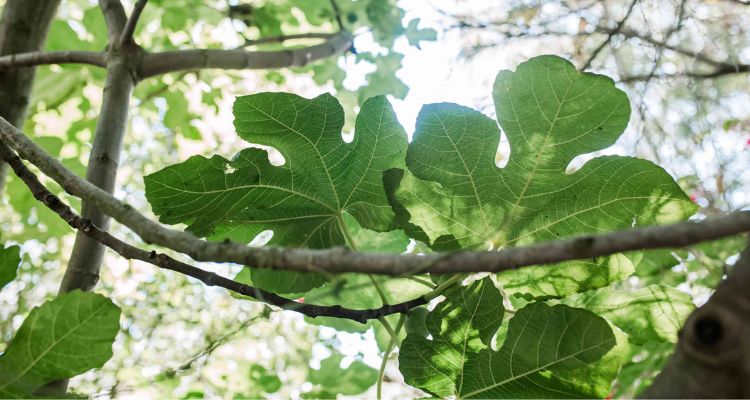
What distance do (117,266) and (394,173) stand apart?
155 inches

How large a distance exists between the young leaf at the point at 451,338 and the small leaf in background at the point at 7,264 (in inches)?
26.6

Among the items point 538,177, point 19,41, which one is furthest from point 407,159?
point 19,41

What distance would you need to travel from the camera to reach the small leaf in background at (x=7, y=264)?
3.22 ft

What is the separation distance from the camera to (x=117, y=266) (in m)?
4.39

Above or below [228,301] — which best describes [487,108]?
below

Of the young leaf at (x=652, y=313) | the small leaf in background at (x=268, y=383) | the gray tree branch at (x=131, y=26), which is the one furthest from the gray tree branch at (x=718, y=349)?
the small leaf in background at (x=268, y=383)

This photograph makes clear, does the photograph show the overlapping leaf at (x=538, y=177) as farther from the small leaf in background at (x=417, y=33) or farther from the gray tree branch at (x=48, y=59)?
the small leaf in background at (x=417, y=33)

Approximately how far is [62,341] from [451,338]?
0.62 metres

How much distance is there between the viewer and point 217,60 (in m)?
1.58

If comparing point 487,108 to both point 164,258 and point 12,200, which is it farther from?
point 12,200

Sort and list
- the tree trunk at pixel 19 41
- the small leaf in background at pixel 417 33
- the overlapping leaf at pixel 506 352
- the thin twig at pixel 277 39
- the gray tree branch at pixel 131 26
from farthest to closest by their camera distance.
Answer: the small leaf in background at pixel 417 33
the thin twig at pixel 277 39
the tree trunk at pixel 19 41
the gray tree branch at pixel 131 26
the overlapping leaf at pixel 506 352

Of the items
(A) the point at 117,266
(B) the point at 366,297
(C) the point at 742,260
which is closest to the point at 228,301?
(A) the point at 117,266

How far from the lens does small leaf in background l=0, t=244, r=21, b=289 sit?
3.22 feet

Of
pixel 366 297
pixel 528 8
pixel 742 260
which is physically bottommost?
pixel 742 260
